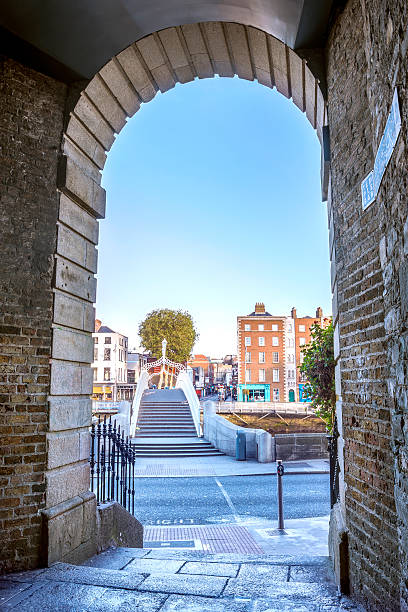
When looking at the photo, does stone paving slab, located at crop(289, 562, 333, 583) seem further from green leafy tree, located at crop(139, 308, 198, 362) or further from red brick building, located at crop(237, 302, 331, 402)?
red brick building, located at crop(237, 302, 331, 402)

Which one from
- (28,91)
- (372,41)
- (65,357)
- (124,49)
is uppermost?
(124,49)

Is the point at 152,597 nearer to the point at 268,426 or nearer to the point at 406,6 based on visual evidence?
the point at 406,6

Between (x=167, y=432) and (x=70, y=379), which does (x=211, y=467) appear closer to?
(x=167, y=432)

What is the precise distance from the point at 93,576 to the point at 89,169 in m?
4.77

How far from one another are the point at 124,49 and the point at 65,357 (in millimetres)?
3884

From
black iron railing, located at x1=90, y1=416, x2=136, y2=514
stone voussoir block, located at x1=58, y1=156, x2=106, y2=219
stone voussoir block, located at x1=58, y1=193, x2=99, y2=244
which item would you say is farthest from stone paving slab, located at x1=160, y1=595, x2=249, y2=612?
stone voussoir block, located at x1=58, y1=156, x2=106, y2=219

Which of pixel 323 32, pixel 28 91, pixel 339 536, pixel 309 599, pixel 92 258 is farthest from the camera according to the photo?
pixel 92 258

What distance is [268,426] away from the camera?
2461 centimetres

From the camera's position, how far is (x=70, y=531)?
5422 millimetres

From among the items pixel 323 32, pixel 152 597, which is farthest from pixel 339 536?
pixel 323 32

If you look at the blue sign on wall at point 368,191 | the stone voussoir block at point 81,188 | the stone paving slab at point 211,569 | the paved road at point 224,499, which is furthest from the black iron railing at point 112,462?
the blue sign on wall at point 368,191

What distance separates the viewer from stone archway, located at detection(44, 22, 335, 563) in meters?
5.45

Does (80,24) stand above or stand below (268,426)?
above

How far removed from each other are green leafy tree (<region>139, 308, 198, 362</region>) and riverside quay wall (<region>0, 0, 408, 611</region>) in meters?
45.6
